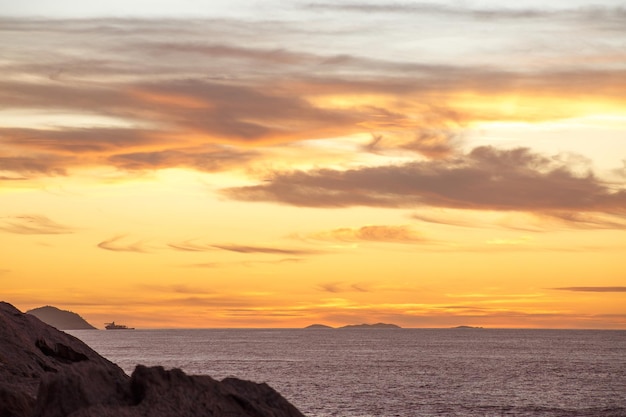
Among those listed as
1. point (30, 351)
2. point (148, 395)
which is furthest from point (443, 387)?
point (148, 395)

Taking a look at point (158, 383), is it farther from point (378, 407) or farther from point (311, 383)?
point (311, 383)

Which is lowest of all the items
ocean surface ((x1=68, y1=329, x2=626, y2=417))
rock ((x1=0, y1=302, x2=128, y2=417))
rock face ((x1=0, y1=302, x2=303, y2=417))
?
ocean surface ((x1=68, y1=329, x2=626, y2=417))

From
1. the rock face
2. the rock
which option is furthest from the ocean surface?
the rock face

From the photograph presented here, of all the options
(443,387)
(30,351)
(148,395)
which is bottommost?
(443,387)

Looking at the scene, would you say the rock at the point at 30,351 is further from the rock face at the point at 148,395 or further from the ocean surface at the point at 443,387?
the ocean surface at the point at 443,387

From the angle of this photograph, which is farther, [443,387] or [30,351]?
[443,387]

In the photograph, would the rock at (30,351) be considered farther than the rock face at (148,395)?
Yes

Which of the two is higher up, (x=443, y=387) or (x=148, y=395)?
(x=148, y=395)

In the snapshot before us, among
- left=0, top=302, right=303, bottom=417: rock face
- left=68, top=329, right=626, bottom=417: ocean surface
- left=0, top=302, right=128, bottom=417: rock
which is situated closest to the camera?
left=0, top=302, right=303, bottom=417: rock face

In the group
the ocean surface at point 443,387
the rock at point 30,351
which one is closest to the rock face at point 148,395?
the rock at point 30,351

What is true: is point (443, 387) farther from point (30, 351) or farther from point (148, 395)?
point (148, 395)

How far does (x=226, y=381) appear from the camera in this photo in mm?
17234

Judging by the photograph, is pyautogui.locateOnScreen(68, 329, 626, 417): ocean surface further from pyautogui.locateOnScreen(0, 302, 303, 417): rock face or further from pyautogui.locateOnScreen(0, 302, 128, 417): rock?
pyautogui.locateOnScreen(0, 302, 303, 417): rock face

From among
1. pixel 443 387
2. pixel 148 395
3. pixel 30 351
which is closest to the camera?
pixel 148 395
